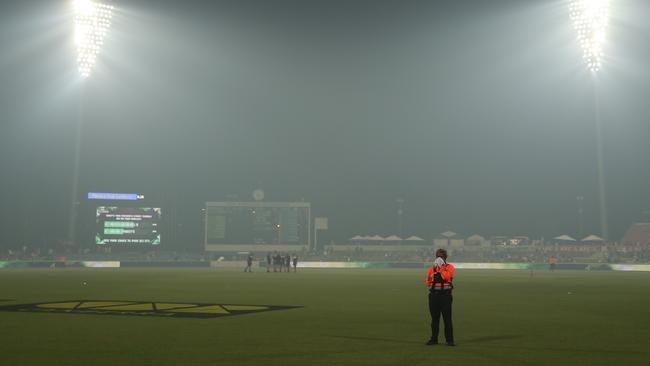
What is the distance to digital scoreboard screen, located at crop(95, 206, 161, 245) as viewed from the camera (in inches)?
3885

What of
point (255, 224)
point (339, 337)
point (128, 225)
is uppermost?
point (255, 224)

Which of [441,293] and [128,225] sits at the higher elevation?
[128,225]

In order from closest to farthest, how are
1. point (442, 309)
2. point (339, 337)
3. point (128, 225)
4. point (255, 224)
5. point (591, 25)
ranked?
point (442, 309), point (339, 337), point (591, 25), point (128, 225), point (255, 224)

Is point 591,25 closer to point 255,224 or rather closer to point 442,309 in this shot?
point 442,309

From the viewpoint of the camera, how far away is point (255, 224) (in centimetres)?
11369

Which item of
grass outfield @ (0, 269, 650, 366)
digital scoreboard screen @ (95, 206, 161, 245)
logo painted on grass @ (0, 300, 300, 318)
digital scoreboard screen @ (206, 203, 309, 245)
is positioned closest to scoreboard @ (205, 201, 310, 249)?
digital scoreboard screen @ (206, 203, 309, 245)

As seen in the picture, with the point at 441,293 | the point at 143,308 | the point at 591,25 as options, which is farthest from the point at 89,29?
the point at 441,293

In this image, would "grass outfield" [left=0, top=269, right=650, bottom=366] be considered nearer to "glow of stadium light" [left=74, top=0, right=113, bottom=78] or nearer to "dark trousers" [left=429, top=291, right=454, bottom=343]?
"dark trousers" [left=429, top=291, right=454, bottom=343]

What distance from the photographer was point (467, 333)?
17297 millimetres

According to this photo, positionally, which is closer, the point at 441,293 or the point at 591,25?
the point at 441,293

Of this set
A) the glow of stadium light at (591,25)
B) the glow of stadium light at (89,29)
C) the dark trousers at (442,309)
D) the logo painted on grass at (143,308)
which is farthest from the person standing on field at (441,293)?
the glow of stadium light at (89,29)

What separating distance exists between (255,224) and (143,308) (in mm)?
90656

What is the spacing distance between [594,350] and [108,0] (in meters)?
63.5

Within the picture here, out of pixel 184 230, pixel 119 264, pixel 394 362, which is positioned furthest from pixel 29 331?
pixel 184 230
